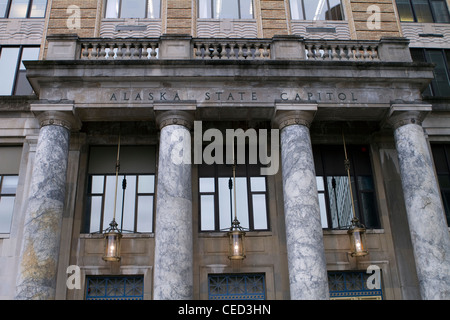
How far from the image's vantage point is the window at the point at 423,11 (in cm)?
1894

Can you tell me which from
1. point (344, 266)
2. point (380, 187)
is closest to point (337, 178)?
point (380, 187)

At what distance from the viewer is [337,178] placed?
1605 cm

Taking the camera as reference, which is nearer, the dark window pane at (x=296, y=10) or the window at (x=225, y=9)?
the window at (x=225, y=9)

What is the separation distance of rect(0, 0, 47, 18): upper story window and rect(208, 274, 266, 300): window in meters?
12.3

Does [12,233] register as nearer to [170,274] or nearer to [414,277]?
[170,274]

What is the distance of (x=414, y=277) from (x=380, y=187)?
312 cm

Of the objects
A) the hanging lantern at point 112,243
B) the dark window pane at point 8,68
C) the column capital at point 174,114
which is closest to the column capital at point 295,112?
the column capital at point 174,114

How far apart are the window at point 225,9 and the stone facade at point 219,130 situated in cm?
318

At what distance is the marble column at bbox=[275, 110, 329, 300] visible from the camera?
11.9 m

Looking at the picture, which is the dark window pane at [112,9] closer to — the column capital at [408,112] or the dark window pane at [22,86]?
the dark window pane at [22,86]

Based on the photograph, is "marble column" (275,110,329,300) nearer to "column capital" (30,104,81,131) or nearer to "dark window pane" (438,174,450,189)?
"dark window pane" (438,174,450,189)

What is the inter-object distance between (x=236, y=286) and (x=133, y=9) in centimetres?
1151

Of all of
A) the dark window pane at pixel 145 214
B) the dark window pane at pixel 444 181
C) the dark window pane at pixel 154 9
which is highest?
the dark window pane at pixel 154 9

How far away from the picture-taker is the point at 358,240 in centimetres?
1432
